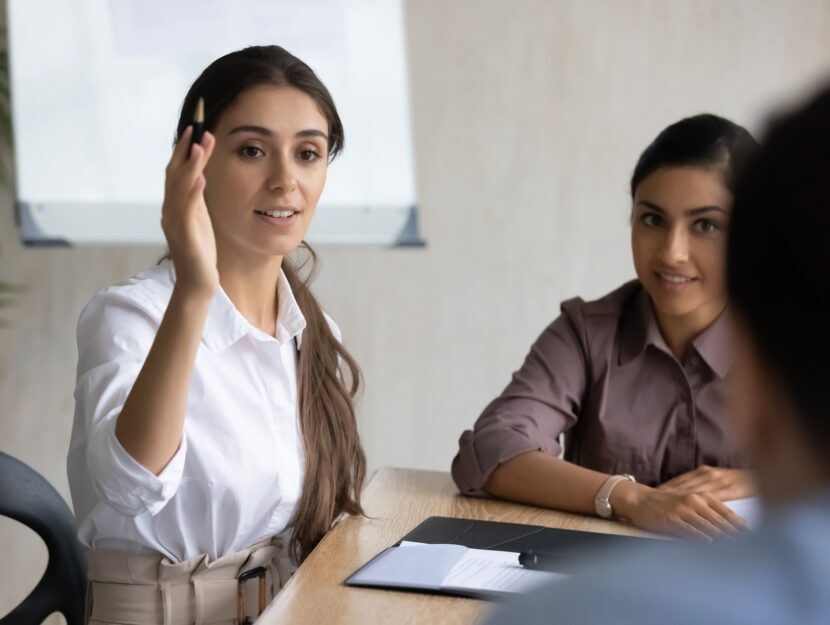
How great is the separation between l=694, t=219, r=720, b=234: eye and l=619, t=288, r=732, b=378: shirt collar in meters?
0.15

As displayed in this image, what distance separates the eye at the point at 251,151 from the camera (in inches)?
71.1

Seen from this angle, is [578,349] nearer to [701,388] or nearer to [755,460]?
[701,388]

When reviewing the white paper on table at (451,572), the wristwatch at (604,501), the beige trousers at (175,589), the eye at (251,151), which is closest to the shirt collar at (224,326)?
the eye at (251,151)

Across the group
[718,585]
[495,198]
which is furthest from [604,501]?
[495,198]

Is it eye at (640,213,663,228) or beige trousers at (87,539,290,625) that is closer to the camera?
beige trousers at (87,539,290,625)

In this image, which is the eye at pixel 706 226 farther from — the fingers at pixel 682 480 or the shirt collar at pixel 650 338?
the fingers at pixel 682 480

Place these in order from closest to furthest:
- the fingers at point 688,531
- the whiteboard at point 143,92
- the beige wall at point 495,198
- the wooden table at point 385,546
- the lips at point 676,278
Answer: the wooden table at point 385,546
the fingers at point 688,531
the lips at point 676,278
the whiteboard at point 143,92
the beige wall at point 495,198

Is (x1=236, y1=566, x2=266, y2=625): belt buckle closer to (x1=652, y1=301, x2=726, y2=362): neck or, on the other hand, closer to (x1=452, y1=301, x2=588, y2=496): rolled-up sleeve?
(x1=452, y1=301, x2=588, y2=496): rolled-up sleeve

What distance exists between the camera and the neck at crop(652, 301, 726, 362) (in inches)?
80.4

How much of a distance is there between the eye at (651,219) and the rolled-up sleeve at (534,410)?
211 millimetres

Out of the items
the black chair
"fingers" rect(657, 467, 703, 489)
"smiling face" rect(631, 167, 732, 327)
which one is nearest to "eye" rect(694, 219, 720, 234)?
"smiling face" rect(631, 167, 732, 327)

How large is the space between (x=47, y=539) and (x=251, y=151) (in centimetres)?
69

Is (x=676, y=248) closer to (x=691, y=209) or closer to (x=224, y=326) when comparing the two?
(x=691, y=209)

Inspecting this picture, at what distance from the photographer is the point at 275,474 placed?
169 centimetres
